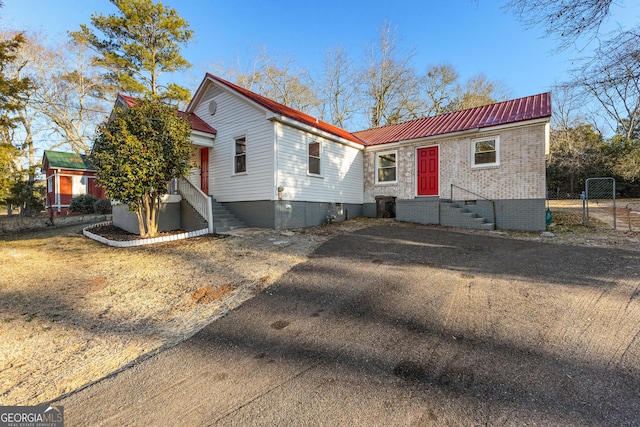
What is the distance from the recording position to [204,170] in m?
12.2

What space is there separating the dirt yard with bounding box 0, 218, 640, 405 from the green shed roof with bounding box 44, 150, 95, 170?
16.5 meters

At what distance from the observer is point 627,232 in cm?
865

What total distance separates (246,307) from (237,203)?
7.37 metres

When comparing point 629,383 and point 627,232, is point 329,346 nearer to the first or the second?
point 629,383

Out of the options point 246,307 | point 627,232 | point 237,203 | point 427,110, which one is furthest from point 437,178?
point 427,110

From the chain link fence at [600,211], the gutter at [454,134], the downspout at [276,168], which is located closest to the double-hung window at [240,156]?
the downspout at [276,168]

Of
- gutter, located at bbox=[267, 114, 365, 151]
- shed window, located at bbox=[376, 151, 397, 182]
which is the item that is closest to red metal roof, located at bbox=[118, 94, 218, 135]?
gutter, located at bbox=[267, 114, 365, 151]

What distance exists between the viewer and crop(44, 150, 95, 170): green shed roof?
21641 millimetres

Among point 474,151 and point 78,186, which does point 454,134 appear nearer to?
point 474,151

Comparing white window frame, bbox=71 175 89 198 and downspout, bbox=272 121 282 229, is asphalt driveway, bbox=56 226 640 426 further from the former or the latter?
white window frame, bbox=71 175 89 198

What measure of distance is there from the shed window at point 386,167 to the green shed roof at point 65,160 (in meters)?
21.0

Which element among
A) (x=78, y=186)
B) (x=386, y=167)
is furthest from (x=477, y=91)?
(x=78, y=186)

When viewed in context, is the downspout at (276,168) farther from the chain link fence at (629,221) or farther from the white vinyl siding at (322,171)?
the chain link fence at (629,221)

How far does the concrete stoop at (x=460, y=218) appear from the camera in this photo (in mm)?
10367
